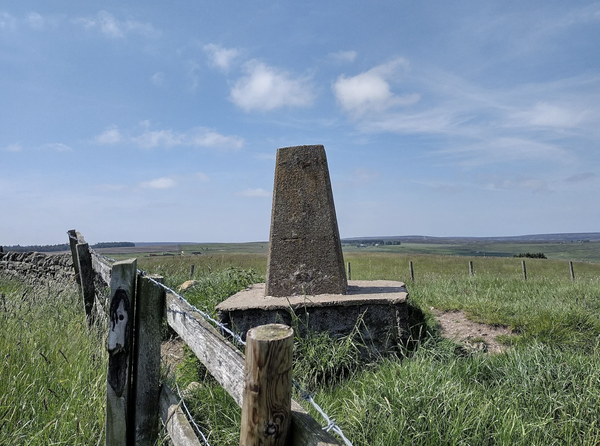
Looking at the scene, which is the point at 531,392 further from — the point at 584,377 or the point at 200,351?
the point at 200,351

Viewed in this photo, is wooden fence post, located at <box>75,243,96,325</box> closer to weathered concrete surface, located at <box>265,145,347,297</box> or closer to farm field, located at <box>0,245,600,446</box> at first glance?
farm field, located at <box>0,245,600,446</box>

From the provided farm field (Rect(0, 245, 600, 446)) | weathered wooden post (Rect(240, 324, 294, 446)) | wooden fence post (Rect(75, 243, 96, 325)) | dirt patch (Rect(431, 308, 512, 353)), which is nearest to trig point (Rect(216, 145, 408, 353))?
farm field (Rect(0, 245, 600, 446))

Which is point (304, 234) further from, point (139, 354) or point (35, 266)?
point (35, 266)

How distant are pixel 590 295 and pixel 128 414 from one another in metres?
9.22

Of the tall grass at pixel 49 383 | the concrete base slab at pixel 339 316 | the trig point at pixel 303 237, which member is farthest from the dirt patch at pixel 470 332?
the tall grass at pixel 49 383

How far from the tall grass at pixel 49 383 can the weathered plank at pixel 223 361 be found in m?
1.03

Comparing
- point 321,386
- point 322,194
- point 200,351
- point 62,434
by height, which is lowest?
point 321,386

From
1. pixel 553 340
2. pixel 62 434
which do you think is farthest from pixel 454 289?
pixel 62 434

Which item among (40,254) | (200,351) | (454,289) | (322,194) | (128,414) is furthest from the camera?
(40,254)

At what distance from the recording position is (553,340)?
18.1 ft

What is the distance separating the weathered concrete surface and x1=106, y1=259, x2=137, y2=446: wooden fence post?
3348 millimetres

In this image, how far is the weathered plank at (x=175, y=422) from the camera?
1.89 metres

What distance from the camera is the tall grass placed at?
2.62m

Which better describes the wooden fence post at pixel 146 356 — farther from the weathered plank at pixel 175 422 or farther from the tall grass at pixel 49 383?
the tall grass at pixel 49 383
